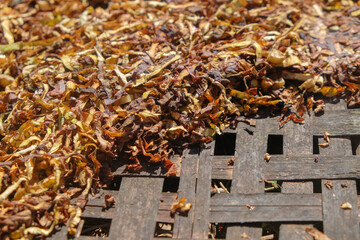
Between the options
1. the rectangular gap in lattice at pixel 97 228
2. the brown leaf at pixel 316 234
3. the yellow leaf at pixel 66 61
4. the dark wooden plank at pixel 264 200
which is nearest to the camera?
the brown leaf at pixel 316 234

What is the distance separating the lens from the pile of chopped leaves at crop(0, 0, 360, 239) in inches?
58.1

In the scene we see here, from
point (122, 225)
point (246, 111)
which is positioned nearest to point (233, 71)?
point (246, 111)

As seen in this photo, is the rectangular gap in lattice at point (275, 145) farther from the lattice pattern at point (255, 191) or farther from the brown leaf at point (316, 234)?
the brown leaf at point (316, 234)

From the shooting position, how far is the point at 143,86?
169cm

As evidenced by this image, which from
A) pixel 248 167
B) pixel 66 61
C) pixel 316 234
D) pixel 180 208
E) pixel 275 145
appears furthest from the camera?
pixel 66 61

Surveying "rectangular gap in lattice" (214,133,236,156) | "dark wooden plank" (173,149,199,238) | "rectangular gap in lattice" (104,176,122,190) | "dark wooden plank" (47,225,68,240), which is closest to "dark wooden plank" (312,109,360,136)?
"rectangular gap in lattice" (214,133,236,156)

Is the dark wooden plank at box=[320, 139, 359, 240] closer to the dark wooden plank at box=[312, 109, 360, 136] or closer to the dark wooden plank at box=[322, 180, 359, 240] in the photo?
the dark wooden plank at box=[322, 180, 359, 240]

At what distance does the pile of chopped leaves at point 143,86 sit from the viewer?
1476 mm

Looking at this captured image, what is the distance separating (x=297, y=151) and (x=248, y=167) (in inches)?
8.2

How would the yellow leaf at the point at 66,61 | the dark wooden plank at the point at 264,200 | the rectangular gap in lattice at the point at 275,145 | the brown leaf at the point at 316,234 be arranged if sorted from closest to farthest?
1. the brown leaf at the point at 316,234
2. the dark wooden plank at the point at 264,200
3. the rectangular gap in lattice at the point at 275,145
4. the yellow leaf at the point at 66,61

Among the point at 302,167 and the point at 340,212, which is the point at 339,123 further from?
the point at 340,212

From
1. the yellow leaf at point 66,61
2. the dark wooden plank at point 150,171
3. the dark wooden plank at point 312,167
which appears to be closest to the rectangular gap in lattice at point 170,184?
Result: the dark wooden plank at point 150,171

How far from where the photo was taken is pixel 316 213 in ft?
4.46

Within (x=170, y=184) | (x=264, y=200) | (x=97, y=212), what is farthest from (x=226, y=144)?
(x=97, y=212)
